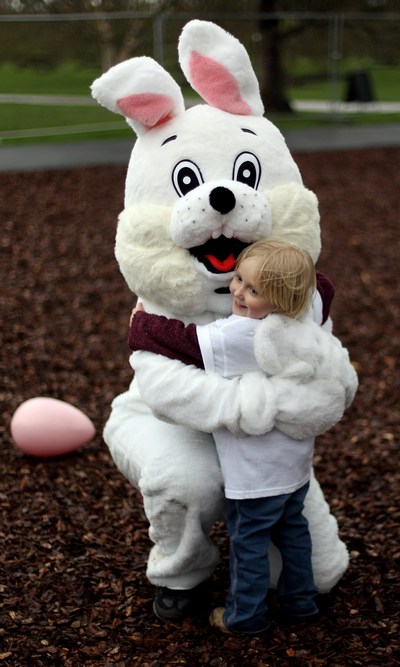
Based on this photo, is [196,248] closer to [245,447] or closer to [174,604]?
[245,447]

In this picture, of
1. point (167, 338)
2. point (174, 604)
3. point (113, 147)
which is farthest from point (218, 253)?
point (113, 147)

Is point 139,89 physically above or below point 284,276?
above

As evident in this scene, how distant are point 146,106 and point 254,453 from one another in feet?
3.87

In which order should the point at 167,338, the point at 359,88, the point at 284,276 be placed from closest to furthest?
the point at 284,276 < the point at 167,338 < the point at 359,88

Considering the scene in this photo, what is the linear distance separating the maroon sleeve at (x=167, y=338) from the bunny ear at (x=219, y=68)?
782 mm

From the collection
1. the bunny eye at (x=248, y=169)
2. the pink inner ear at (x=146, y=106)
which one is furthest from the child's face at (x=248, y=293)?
the pink inner ear at (x=146, y=106)

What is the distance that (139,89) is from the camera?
2955mm

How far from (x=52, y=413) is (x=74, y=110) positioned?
563 inches

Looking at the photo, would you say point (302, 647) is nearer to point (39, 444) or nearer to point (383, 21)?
point (39, 444)

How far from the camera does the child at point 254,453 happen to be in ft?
9.06

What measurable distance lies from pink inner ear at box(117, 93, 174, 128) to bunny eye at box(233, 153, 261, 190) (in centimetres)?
30

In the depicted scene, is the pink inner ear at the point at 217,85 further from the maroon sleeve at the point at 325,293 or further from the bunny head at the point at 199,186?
the maroon sleeve at the point at 325,293

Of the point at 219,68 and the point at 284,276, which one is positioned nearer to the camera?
the point at 284,276

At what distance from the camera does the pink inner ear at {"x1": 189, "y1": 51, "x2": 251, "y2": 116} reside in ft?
10.1
